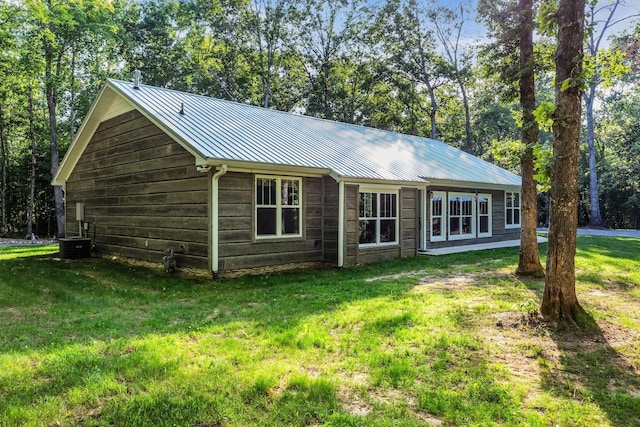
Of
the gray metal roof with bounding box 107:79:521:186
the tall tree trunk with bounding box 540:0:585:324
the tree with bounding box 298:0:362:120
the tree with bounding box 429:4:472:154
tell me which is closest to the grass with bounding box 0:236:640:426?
the tall tree trunk with bounding box 540:0:585:324

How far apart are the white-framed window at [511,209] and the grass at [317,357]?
1037cm

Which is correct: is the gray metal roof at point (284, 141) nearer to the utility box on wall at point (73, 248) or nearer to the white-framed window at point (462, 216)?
the white-framed window at point (462, 216)

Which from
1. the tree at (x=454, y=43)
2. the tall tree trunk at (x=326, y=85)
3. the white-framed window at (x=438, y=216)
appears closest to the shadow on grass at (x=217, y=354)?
the white-framed window at (x=438, y=216)

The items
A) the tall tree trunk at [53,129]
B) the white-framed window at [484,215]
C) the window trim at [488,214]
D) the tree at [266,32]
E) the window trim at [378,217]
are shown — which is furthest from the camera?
the tree at [266,32]

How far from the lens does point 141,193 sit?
34.3 ft

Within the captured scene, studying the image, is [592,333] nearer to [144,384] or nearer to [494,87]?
[144,384]

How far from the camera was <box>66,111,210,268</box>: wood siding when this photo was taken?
29.2 feet

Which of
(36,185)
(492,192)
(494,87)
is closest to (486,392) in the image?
(494,87)

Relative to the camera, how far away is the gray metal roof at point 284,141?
898 centimetres

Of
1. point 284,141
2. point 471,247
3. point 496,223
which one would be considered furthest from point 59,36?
point 496,223

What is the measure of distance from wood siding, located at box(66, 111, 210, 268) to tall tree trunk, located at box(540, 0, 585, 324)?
246 inches

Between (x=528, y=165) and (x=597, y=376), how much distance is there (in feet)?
17.6

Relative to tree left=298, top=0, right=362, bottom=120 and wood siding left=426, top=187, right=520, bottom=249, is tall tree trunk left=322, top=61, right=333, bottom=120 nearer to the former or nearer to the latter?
tree left=298, top=0, right=362, bottom=120

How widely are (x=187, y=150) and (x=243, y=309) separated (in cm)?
432
